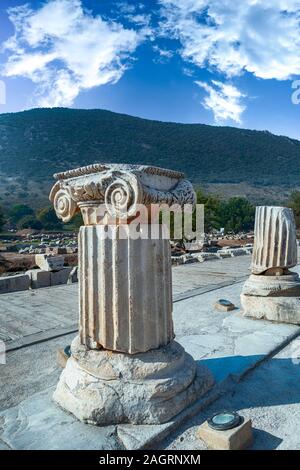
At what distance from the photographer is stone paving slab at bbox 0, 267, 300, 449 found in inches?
85.3

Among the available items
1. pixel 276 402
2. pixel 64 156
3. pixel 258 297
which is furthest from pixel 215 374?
pixel 64 156

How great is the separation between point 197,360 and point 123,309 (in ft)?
4.51

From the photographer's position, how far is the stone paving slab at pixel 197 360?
7.11ft

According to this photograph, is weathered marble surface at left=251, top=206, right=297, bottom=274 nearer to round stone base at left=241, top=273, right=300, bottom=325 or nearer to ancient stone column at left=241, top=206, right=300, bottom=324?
ancient stone column at left=241, top=206, right=300, bottom=324

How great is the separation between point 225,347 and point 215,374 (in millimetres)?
742

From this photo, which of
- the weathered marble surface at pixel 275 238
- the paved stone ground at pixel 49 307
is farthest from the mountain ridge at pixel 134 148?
the weathered marble surface at pixel 275 238

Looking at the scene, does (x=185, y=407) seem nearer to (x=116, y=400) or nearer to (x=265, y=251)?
(x=116, y=400)

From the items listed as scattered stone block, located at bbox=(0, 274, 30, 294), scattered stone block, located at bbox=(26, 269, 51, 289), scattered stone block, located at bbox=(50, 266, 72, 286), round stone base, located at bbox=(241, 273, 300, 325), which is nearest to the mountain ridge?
scattered stone block, located at bbox=(50, 266, 72, 286)

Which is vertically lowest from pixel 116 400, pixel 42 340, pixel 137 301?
pixel 42 340

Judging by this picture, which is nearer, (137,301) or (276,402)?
(137,301)

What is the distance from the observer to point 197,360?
3.39 meters

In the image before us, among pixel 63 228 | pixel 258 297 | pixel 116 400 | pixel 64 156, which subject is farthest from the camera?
pixel 64 156

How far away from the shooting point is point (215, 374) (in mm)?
3018

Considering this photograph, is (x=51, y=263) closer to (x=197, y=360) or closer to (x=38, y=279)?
(x=38, y=279)
